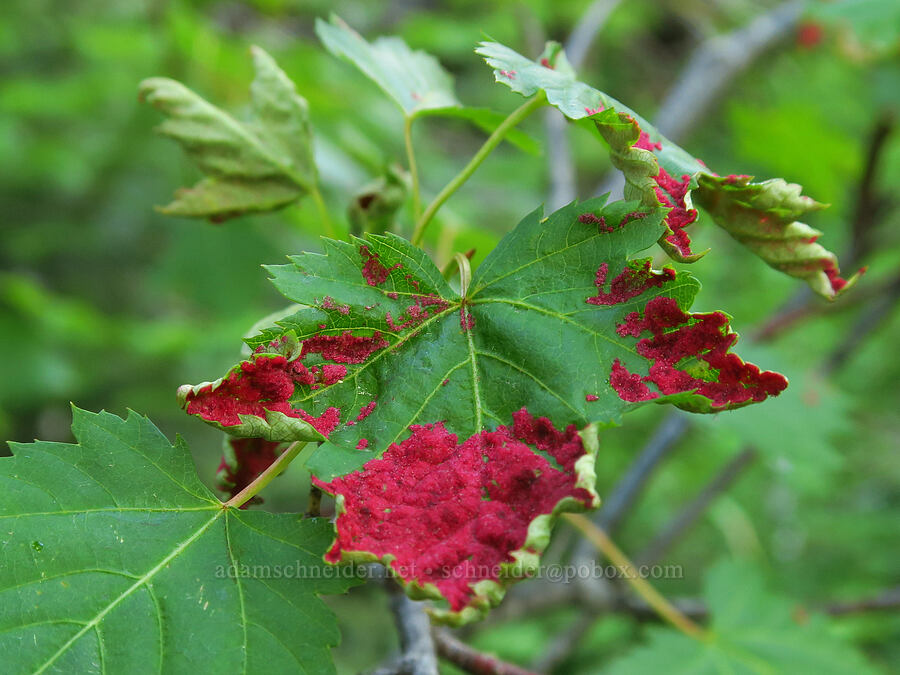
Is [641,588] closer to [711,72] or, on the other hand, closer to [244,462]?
[244,462]

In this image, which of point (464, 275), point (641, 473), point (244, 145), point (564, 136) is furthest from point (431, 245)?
point (464, 275)

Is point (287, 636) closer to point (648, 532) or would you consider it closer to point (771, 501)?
point (648, 532)

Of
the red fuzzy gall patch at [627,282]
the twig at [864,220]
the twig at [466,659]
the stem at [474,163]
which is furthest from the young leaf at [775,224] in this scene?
the twig at [864,220]

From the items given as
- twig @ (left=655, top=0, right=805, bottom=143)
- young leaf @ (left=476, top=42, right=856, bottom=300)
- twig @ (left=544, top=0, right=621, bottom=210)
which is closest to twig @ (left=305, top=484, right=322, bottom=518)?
young leaf @ (left=476, top=42, right=856, bottom=300)

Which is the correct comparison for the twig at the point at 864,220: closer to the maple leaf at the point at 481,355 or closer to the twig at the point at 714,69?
the twig at the point at 714,69

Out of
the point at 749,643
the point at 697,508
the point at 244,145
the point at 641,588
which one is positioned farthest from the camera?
the point at 697,508

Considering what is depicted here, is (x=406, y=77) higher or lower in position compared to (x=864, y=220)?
lower

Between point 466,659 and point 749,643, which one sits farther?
point 749,643
